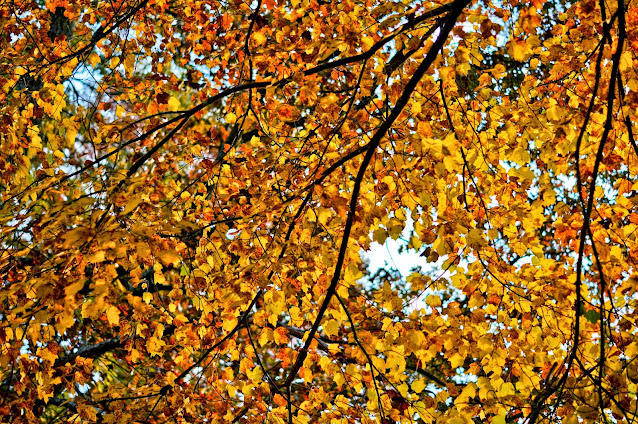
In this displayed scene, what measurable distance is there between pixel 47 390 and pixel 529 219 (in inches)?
123

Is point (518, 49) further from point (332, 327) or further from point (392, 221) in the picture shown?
point (332, 327)

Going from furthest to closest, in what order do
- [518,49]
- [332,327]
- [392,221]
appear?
[332,327] < [392,221] < [518,49]

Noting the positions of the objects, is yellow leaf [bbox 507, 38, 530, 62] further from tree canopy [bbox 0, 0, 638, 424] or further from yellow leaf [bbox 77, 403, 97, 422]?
yellow leaf [bbox 77, 403, 97, 422]

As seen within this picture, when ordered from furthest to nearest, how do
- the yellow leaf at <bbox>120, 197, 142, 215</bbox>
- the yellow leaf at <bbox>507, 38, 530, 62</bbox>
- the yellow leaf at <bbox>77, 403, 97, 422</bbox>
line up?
the yellow leaf at <bbox>77, 403, 97, 422</bbox>
the yellow leaf at <bbox>507, 38, 530, 62</bbox>
the yellow leaf at <bbox>120, 197, 142, 215</bbox>

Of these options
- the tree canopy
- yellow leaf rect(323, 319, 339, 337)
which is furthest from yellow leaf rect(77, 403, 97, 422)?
yellow leaf rect(323, 319, 339, 337)

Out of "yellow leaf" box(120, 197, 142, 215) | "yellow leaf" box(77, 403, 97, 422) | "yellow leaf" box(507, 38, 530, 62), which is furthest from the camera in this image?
"yellow leaf" box(77, 403, 97, 422)

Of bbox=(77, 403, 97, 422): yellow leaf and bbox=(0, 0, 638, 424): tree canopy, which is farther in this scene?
bbox=(77, 403, 97, 422): yellow leaf

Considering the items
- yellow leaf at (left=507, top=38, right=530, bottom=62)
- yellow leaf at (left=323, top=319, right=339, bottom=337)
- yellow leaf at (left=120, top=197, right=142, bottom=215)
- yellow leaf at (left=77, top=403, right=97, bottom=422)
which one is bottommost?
yellow leaf at (left=77, top=403, right=97, bottom=422)

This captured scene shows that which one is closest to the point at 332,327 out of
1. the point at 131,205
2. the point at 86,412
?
the point at 86,412

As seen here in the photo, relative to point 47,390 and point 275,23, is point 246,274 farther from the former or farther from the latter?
point 275,23

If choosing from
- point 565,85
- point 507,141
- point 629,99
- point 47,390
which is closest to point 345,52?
point 507,141

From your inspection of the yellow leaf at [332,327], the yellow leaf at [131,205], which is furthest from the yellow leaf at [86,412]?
the yellow leaf at [131,205]

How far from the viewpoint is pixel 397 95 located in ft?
11.9

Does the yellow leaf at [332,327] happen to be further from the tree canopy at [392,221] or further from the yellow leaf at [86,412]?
the yellow leaf at [86,412]
